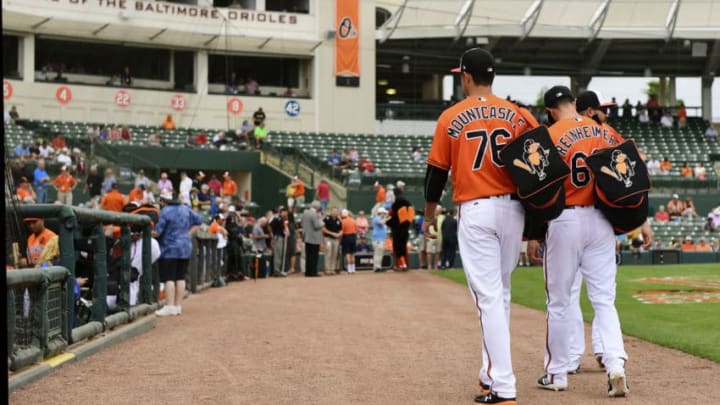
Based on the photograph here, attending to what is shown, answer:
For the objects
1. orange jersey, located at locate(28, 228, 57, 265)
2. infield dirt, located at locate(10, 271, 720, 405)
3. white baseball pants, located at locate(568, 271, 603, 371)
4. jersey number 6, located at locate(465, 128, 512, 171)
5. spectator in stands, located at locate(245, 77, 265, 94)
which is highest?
spectator in stands, located at locate(245, 77, 265, 94)

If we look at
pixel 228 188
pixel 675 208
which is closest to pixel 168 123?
pixel 228 188

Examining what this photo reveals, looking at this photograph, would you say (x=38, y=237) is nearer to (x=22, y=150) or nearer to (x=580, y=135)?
(x=580, y=135)

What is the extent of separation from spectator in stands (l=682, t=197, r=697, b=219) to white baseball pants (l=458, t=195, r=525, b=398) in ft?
106

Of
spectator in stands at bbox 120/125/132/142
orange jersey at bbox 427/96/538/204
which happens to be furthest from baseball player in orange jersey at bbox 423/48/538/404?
spectator in stands at bbox 120/125/132/142

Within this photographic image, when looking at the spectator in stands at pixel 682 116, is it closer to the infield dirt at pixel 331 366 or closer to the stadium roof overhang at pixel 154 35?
the stadium roof overhang at pixel 154 35

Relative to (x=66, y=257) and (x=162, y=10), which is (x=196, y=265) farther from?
(x=162, y=10)

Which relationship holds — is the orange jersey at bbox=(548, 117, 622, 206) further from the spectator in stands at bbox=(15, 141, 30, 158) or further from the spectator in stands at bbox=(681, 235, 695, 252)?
the spectator in stands at bbox=(681, 235, 695, 252)

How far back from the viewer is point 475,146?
6.57 m

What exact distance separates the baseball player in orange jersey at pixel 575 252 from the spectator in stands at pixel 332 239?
68.5 feet

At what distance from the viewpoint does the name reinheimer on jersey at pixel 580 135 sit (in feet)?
23.7

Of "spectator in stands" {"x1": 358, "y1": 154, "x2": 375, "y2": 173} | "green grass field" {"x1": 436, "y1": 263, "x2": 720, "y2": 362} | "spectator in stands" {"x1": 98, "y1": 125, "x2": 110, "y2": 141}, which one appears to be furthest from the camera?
"spectator in stands" {"x1": 358, "y1": 154, "x2": 375, "y2": 173}

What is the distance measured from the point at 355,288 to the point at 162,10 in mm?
26885

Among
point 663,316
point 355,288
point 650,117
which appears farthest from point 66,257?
point 650,117

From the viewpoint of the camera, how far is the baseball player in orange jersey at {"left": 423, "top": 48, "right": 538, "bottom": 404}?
648cm
